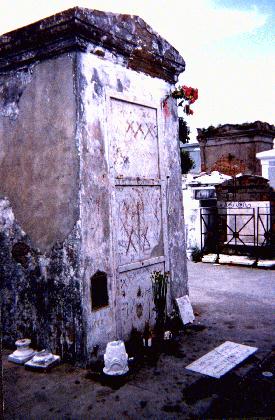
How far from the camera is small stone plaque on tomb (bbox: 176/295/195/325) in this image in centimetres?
574

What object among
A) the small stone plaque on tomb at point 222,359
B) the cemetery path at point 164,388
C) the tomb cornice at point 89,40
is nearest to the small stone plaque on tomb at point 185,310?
the cemetery path at point 164,388

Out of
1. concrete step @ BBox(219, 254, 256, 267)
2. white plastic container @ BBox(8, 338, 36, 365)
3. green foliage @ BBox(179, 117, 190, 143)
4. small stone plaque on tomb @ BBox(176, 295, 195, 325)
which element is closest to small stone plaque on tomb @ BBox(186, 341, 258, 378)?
small stone plaque on tomb @ BBox(176, 295, 195, 325)

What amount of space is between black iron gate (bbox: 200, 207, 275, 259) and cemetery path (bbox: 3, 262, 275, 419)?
5054 millimetres

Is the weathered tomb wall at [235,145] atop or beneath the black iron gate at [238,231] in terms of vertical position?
atop

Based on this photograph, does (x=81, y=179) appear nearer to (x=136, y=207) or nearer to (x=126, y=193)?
(x=126, y=193)

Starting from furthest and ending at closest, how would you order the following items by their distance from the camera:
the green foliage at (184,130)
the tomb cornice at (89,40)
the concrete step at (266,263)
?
the green foliage at (184,130)
the concrete step at (266,263)
the tomb cornice at (89,40)

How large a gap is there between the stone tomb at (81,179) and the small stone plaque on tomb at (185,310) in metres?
0.60

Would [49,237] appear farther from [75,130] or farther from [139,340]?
[139,340]

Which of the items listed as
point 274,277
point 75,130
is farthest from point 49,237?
point 274,277

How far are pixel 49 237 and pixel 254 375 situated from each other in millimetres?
2844

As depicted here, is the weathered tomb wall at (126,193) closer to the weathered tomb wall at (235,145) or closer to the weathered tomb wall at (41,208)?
the weathered tomb wall at (41,208)

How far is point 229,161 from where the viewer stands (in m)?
22.3

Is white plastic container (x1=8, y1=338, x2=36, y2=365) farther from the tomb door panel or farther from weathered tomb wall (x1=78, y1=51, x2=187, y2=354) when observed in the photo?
the tomb door panel

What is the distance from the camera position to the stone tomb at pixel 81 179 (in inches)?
174
